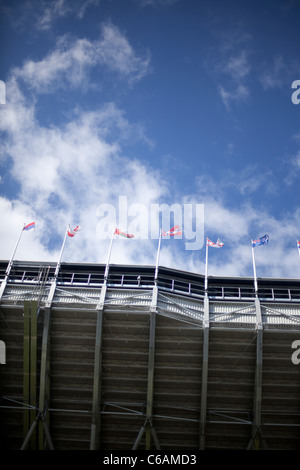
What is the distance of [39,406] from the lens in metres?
30.0

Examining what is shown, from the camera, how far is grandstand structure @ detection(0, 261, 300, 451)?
30125 mm

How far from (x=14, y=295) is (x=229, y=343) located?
17246 millimetres

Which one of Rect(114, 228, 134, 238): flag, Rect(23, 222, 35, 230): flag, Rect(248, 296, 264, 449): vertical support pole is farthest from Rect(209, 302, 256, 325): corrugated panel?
Rect(23, 222, 35, 230): flag

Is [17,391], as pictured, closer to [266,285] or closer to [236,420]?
[236,420]

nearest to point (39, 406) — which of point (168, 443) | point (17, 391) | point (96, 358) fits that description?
point (17, 391)

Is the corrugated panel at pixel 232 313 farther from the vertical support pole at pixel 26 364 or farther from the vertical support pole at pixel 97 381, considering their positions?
the vertical support pole at pixel 26 364

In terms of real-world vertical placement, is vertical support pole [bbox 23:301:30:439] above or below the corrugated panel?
below

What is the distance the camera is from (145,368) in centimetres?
3116

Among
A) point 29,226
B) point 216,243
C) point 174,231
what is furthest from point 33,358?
point 216,243

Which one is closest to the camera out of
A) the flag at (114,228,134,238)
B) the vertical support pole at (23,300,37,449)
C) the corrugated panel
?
the vertical support pole at (23,300,37,449)

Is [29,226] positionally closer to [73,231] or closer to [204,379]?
[73,231]

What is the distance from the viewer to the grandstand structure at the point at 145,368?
30125 millimetres

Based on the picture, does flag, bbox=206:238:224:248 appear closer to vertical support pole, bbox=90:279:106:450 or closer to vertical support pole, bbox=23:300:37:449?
vertical support pole, bbox=90:279:106:450

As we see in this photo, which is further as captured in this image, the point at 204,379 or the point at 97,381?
the point at 97,381
